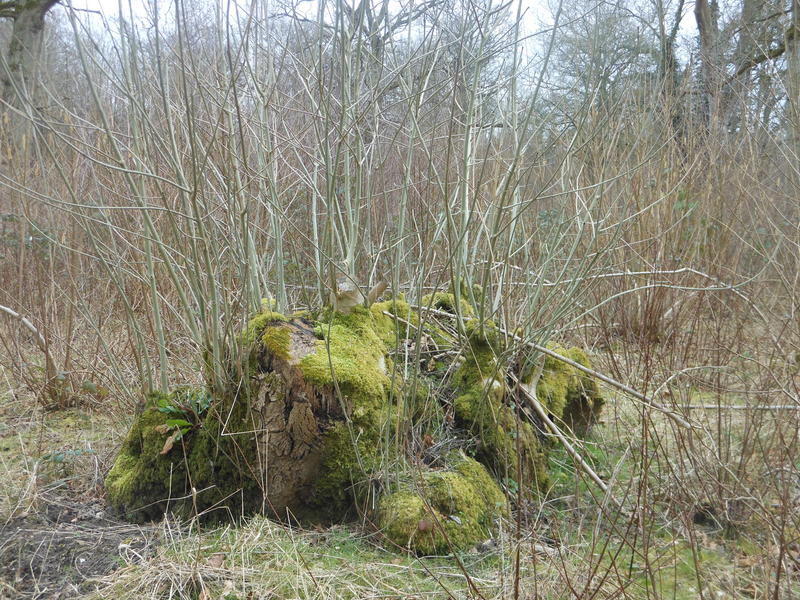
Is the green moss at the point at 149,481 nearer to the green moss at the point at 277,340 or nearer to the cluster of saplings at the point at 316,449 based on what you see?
the cluster of saplings at the point at 316,449

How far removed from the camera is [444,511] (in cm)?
269

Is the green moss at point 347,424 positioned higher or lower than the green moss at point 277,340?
lower

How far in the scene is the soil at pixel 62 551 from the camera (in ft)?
7.34

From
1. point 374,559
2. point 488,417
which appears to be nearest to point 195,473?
point 374,559

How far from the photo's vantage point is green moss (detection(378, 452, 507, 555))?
2.57m

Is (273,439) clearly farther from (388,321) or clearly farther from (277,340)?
(388,321)

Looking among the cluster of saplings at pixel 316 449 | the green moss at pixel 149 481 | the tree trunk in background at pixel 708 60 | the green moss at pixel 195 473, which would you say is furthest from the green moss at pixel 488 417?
the tree trunk in background at pixel 708 60

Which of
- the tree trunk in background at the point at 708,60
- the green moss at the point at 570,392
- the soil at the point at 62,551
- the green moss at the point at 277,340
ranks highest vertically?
the tree trunk in background at the point at 708,60

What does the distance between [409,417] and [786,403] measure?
175 centimetres

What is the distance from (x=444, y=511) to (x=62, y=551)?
5.10 ft

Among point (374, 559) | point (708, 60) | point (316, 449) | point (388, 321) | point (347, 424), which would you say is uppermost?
point (708, 60)

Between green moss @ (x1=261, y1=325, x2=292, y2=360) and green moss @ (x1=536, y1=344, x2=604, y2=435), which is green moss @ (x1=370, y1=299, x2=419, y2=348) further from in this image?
green moss @ (x1=536, y1=344, x2=604, y2=435)

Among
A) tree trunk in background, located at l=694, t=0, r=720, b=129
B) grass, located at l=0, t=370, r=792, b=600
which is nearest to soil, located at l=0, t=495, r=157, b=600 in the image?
grass, located at l=0, t=370, r=792, b=600

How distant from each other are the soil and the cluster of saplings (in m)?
0.22
